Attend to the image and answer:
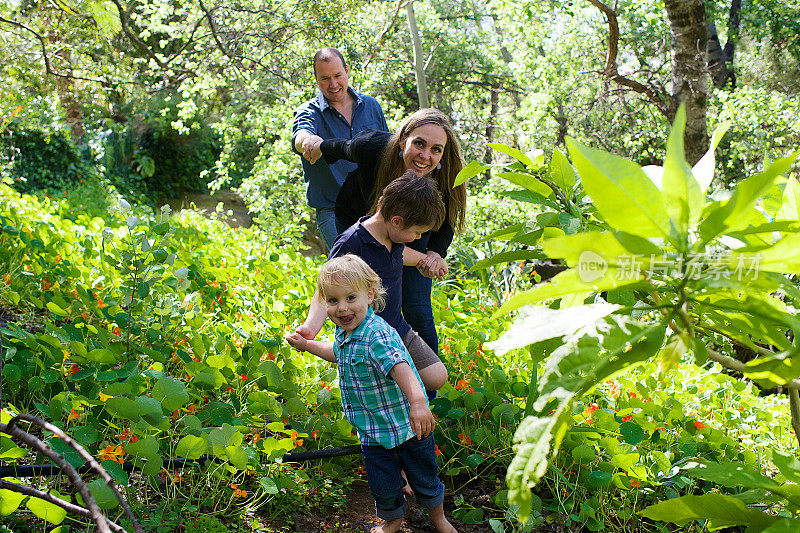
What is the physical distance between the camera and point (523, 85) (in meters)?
12.2

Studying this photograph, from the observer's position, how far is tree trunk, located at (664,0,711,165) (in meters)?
5.59

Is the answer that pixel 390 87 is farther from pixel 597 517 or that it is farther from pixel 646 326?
pixel 646 326

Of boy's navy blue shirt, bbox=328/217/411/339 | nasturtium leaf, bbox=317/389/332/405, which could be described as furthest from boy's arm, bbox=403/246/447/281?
nasturtium leaf, bbox=317/389/332/405

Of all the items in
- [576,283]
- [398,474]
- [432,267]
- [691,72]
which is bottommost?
[398,474]

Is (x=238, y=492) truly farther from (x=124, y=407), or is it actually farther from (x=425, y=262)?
(x=425, y=262)

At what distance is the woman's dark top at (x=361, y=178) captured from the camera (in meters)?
2.74

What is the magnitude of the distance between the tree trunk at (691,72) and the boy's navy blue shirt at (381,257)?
4211mm

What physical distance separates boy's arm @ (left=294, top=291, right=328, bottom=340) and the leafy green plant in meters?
1.38

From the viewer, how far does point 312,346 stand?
7.32 feet

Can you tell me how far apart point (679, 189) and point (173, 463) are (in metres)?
1.81

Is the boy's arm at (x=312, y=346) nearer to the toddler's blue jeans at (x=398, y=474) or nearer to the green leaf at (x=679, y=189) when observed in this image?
the toddler's blue jeans at (x=398, y=474)

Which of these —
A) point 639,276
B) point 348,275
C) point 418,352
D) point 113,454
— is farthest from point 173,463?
point 639,276

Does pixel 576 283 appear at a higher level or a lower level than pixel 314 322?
higher

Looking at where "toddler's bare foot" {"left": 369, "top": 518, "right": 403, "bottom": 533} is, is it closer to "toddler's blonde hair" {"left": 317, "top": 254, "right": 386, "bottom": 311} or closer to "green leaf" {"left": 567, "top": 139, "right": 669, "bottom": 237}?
"toddler's blonde hair" {"left": 317, "top": 254, "right": 386, "bottom": 311}
